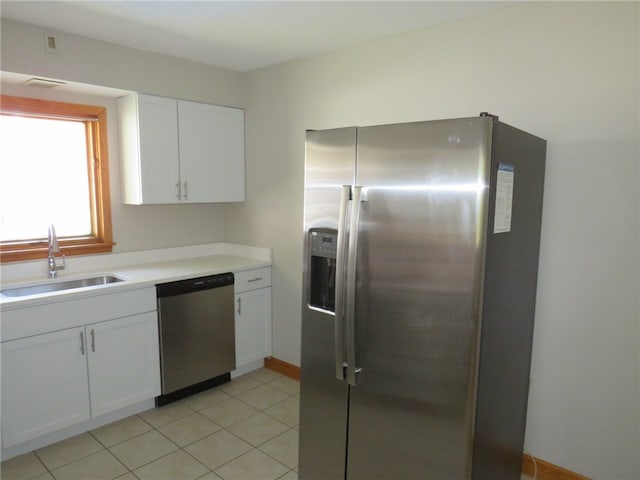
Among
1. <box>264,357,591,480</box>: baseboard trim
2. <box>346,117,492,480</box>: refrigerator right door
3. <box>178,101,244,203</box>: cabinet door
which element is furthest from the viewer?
<box>178,101,244,203</box>: cabinet door

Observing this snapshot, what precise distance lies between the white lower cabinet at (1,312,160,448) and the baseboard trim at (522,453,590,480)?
2.31 meters

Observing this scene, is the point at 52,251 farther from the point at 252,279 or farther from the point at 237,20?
the point at 237,20

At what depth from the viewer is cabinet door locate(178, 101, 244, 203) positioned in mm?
3330

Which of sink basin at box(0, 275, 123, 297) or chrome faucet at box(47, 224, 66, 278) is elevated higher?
chrome faucet at box(47, 224, 66, 278)

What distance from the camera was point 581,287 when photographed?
7.12 feet

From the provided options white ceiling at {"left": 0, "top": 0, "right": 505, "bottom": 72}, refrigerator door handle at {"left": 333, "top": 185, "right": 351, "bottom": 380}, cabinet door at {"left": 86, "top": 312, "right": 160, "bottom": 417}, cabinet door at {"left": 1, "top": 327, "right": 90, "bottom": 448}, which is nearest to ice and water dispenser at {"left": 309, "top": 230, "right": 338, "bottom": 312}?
refrigerator door handle at {"left": 333, "top": 185, "right": 351, "bottom": 380}

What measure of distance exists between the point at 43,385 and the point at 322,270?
1744mm

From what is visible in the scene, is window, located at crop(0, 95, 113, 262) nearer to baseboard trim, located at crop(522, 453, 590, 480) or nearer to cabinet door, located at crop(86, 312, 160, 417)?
cabinet door, located at crop(86, 312, 160, 417)

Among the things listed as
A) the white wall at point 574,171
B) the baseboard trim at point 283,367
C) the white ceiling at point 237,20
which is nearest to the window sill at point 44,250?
the white ceiling at point 237,20

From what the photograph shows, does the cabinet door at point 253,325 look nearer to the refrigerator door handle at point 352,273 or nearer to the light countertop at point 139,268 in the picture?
the light countertop at point 139,268

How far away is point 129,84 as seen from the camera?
298 centimetres

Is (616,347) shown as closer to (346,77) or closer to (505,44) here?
(505,44)

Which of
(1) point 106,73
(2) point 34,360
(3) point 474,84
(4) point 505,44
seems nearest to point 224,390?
(2) point 34,360

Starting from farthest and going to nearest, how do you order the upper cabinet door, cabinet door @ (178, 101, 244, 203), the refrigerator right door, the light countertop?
1. cabinet door @ (178, 101, 244, 203)
2. the upper cabinet door
3. the light countertop
4. the refrigerator right door
